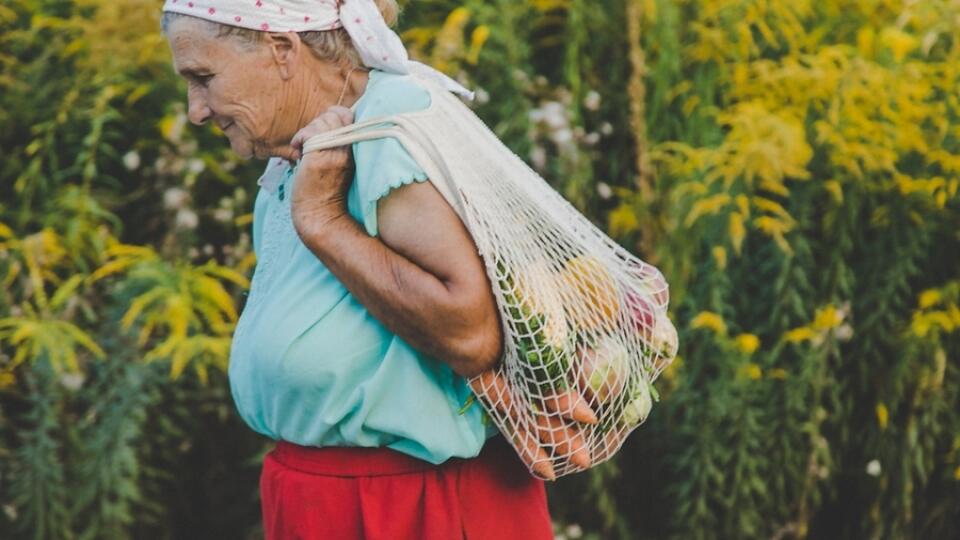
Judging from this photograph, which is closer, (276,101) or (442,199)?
(442,199)

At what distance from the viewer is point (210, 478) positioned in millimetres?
3590

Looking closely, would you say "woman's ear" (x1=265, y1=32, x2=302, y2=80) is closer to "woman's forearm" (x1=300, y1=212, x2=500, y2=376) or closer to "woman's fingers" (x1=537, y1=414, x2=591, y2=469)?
"woman's forearm" (x1=300, y1=212, x2=500, y2=376)

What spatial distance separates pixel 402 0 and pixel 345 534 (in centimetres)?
208

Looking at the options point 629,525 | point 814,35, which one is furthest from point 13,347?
point 814,35

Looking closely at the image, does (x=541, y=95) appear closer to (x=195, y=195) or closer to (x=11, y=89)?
(x=195, y=195)

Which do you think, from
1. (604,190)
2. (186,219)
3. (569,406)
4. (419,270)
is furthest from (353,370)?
(604,190)

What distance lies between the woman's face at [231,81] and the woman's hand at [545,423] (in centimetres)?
52

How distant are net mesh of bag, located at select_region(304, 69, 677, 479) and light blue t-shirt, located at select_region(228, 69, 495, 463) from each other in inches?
2.8

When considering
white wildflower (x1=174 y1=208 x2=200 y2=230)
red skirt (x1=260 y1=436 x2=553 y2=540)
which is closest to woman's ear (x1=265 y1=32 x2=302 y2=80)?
red skirt (x1=260 y1=436 x2=553 y2=540)

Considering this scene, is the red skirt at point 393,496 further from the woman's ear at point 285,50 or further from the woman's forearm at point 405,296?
the woman's ear at point 285,50

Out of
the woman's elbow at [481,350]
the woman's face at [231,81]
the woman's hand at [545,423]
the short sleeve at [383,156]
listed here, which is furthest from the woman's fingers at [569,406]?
the woman's face at [231,81]

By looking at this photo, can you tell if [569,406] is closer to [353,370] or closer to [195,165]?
[353,370]

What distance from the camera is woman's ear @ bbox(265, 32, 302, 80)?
1.94 meters

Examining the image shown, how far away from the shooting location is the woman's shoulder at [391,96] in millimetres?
1906
